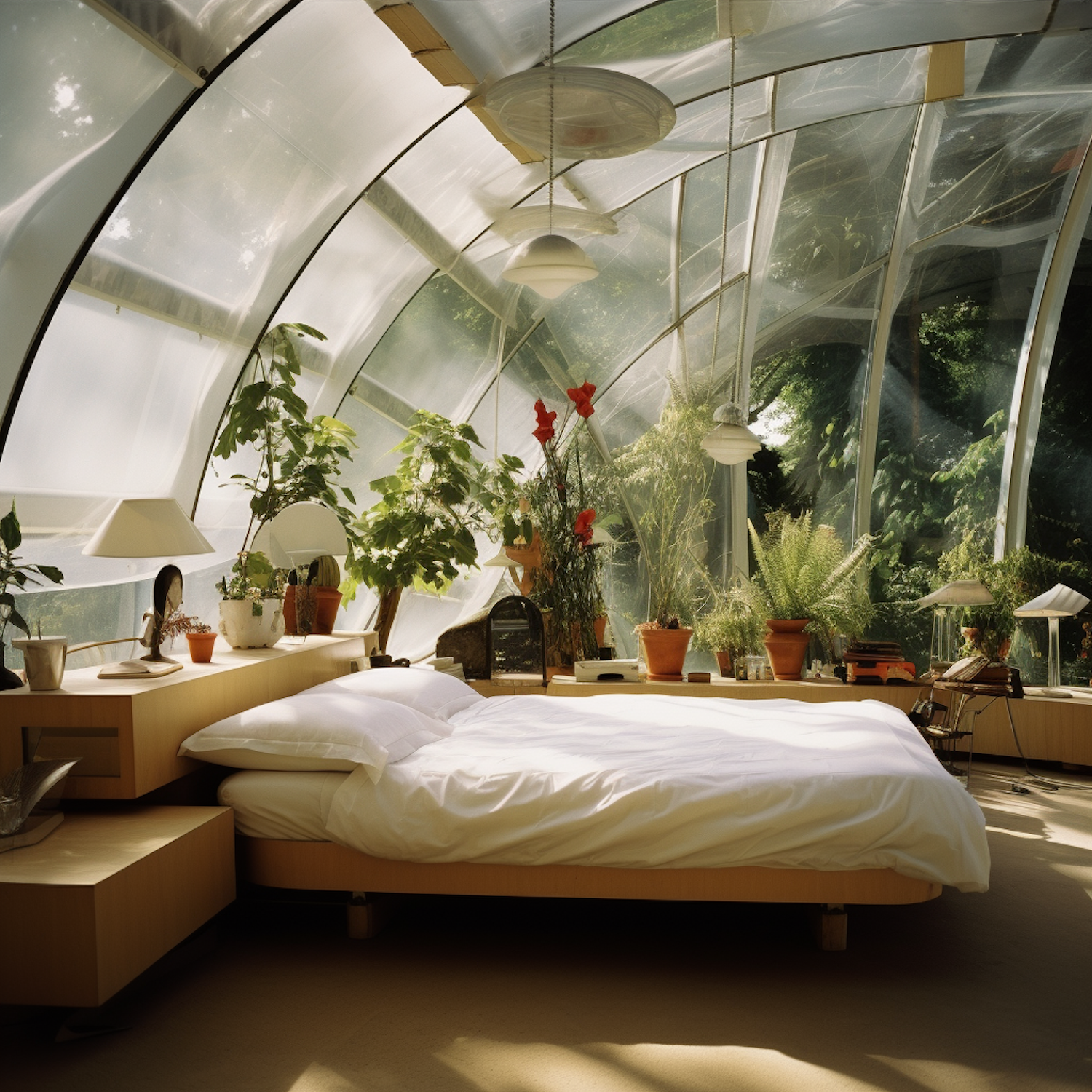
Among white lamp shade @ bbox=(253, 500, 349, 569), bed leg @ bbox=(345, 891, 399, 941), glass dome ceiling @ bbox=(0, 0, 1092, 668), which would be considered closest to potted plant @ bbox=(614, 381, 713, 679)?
glass dome ceiling @ bbox=(0, 0, 1092, 668)

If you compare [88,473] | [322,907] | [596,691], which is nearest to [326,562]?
[88,473]

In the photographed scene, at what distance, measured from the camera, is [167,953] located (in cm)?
313

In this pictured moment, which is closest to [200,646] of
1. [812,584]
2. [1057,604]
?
[812,584]

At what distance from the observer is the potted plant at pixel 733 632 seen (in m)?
6.97

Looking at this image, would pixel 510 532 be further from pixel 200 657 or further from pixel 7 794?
pixel 7 794

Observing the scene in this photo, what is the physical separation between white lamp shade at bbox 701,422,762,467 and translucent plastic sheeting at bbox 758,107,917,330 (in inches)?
124

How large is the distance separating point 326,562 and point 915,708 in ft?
10.8

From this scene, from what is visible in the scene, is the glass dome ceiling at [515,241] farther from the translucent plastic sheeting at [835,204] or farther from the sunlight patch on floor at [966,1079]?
the sunlight patch on floor at [966,1079]

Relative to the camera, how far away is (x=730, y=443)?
6445 millimetres

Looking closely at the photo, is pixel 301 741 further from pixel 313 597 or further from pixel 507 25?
pixel 507 25

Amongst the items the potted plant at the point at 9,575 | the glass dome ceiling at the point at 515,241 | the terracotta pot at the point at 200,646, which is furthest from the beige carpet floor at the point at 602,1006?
the glass dome ceiling at the point at 515,241

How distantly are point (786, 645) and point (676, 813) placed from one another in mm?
3780

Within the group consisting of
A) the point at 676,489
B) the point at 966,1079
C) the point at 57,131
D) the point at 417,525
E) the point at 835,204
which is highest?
the point at 835,204

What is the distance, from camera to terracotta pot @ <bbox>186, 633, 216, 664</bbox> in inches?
159
